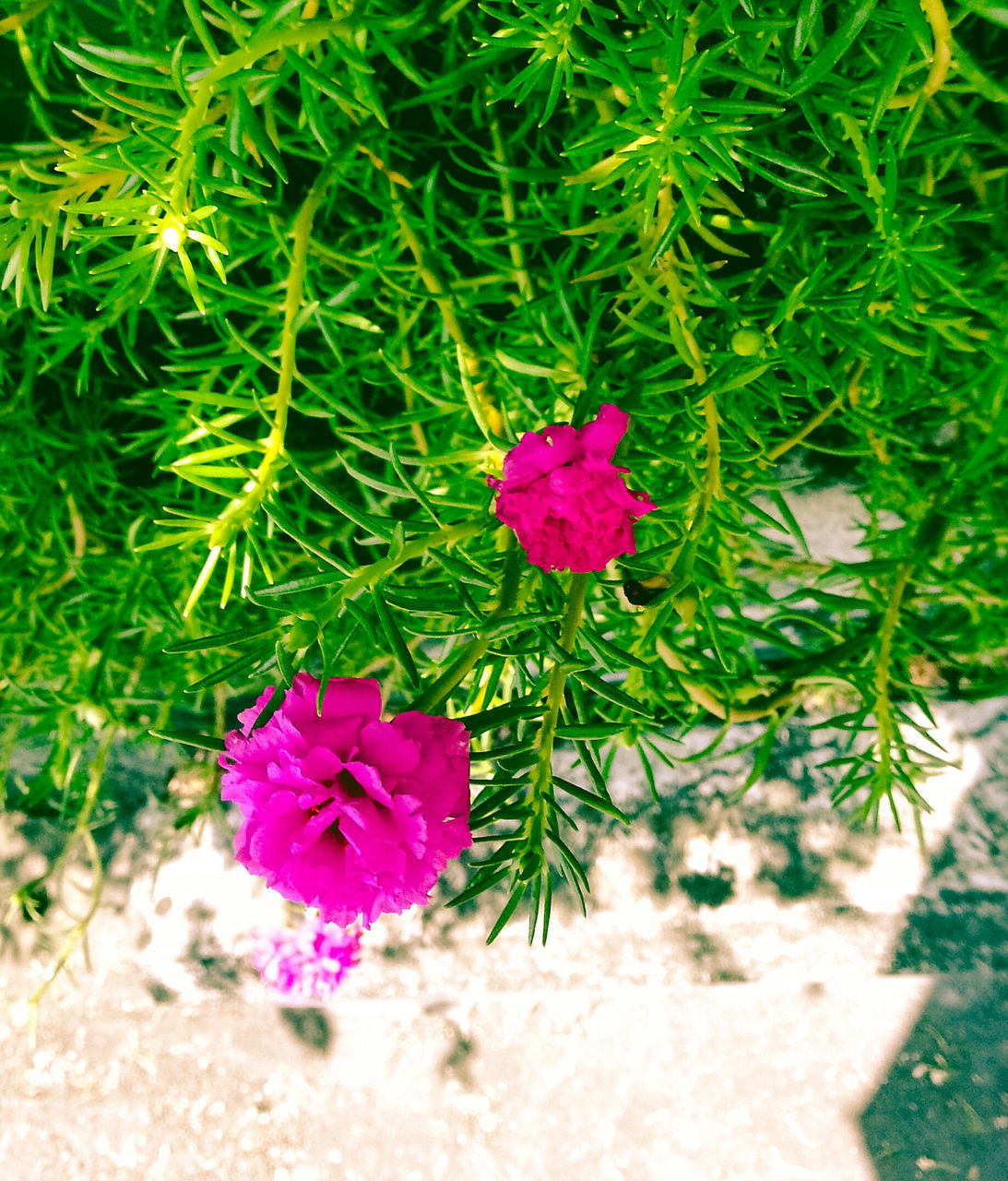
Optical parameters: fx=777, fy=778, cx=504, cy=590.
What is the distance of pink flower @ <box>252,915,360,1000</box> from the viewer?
1.18m

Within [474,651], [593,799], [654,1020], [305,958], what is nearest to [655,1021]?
[654,1020]

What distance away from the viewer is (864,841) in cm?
149

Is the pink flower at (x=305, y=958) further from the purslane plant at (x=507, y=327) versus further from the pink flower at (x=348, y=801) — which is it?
the pink flower at (x=348, y=801)

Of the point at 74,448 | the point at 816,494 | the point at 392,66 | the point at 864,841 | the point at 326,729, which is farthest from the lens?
the point at 864,841

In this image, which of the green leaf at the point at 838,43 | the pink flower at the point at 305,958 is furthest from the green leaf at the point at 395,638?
the pink flower at the point at 305,958

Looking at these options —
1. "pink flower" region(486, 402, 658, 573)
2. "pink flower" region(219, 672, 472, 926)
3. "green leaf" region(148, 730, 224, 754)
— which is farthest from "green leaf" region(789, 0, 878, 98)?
"green leaf" region(148, 730, 224, 754)

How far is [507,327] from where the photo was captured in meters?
0.80

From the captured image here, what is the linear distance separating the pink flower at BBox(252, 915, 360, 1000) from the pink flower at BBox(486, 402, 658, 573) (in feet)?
2.91

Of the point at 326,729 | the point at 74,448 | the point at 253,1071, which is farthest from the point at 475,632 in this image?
the point at 253,1071

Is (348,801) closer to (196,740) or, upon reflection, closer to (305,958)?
(196,740)

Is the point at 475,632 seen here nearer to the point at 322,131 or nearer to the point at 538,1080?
the point at 322,131

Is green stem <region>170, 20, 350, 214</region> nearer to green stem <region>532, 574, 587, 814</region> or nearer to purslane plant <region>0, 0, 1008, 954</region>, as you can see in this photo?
purslane plant <region>0, 0, 1008, 954</region>

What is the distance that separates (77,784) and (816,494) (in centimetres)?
132

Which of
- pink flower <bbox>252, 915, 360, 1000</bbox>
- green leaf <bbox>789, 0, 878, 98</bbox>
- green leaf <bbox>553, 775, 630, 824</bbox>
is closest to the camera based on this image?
green leaf <bbox>789, 0, 878, 98</bbox>
